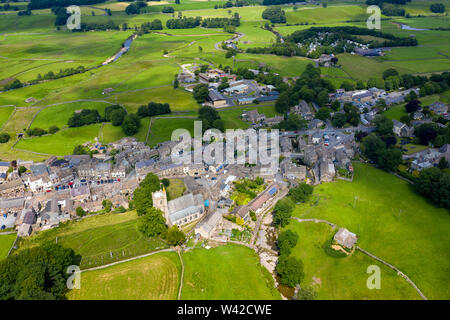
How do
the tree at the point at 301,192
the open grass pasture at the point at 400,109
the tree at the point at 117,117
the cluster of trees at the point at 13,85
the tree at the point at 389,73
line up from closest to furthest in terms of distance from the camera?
the tree at the point at 301,192 → the tree at the point at 117,117 → the open grass pasture at the point at 400,109 → the tree at the point at 389,73 → the cluster of trees at the point at 13,85

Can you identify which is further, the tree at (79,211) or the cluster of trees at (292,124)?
the cluster of trees at (292,124)

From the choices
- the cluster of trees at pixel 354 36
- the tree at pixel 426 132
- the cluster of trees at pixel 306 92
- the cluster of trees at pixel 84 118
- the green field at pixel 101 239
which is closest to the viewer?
the green field at pixel 101 239

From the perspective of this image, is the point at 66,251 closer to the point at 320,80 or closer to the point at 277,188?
the point at 277,188

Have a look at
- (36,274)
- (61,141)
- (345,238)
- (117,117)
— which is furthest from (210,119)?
(36,274)

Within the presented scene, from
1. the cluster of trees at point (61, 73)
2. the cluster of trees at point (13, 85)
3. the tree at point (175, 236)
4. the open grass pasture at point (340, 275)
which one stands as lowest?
the open grass pasture at point (340, 275)

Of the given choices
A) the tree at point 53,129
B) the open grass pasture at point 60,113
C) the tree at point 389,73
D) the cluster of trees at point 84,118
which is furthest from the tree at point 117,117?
the tree at point 389,73

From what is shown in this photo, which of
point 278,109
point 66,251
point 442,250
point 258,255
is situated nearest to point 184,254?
point 258,255

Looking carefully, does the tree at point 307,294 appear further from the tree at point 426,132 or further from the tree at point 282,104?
the tree at point 282,104

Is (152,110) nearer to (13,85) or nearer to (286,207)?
(286,207)
